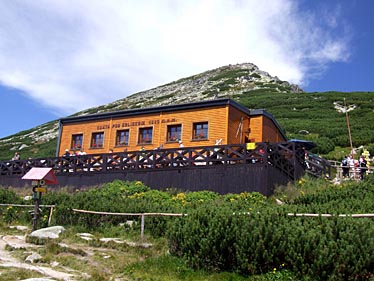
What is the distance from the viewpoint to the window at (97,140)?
89.2ft

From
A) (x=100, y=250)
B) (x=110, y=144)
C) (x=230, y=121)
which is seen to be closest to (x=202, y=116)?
(x=230, y=121)

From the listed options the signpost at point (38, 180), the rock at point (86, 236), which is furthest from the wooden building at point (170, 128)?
the rock at point (86, 236)

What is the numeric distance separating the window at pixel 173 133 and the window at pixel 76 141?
6.71 meters

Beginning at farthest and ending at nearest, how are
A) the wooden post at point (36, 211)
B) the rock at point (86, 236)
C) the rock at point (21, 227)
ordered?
the rock at point (21, 227) < the wooden post at point (36, 211) < the rock at point (86, 236)

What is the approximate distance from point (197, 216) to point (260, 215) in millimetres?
1501

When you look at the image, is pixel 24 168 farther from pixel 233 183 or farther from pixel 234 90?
pixel 234 90

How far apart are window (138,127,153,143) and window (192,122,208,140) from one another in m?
2.90

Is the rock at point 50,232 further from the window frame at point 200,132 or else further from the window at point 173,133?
the window at point 173,133

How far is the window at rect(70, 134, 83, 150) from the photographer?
28.0 m

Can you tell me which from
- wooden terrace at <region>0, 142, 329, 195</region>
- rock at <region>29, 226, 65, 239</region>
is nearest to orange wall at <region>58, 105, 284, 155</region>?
wooden terrace at <region>0, 142, 329, 195</region>

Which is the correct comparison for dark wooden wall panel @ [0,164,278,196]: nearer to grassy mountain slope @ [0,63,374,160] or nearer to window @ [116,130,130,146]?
window @ [116,130,130,146]

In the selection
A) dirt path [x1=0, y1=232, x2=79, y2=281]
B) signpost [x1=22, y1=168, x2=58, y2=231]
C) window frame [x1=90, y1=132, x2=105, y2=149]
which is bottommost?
dirt path [x1=0, y1=232, x2=79, y2=281]

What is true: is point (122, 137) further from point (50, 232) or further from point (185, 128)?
point (50, 232)

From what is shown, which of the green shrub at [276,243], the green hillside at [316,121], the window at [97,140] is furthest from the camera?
the green hillside at [316,121]
